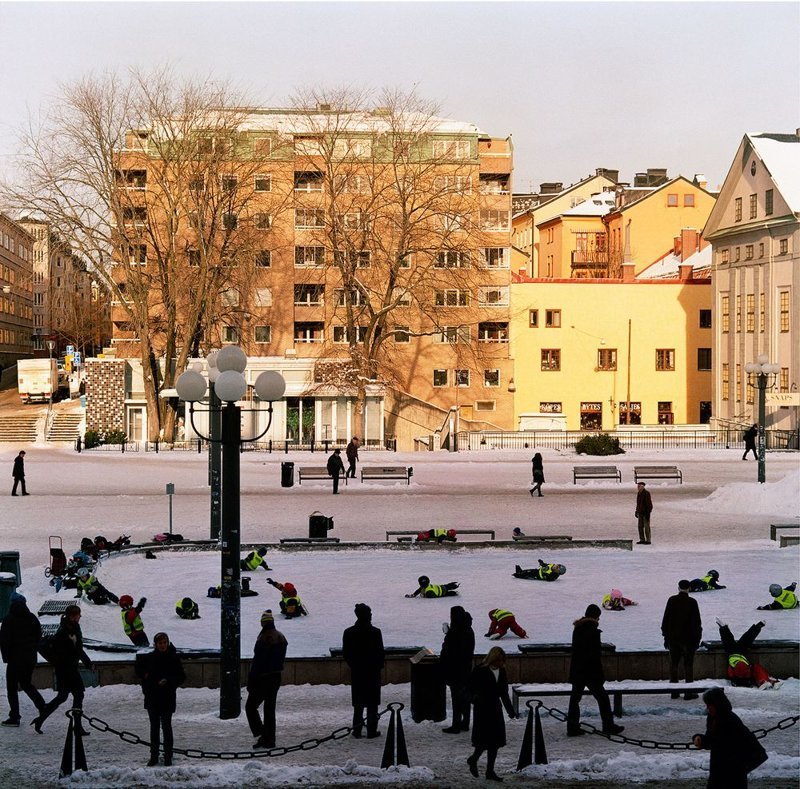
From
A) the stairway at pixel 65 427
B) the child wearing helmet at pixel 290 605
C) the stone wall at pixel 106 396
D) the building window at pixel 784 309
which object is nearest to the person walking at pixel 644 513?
the child wearing helmet at pixel 290 605

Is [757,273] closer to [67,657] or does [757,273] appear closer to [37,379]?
[37,379]

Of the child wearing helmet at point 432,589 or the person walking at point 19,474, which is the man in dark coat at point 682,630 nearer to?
the child wearing helmet at point 432,589

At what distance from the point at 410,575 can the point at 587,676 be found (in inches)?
375

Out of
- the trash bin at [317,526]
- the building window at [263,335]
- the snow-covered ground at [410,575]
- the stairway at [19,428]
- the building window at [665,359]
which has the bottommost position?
the snow-covered ground at [410,575]

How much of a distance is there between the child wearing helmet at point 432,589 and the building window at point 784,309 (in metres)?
45.9

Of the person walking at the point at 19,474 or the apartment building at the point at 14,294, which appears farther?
the apartment building at the point at 14,294

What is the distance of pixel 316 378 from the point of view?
55.3 metres

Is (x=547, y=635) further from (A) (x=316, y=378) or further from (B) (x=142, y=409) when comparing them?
(B) (x=142, y=409)

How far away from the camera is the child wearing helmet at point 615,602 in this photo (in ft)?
59.4

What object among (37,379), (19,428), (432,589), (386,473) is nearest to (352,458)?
(386,473)

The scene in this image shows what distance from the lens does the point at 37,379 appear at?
66188 mm

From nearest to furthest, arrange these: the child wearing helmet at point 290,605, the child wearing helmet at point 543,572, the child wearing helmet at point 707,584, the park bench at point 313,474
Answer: the child wearing helmet at point 290,605, the child wearing helmet at point 707,584, the child wearing helmet at point 543,572, the park bench at point 313,474

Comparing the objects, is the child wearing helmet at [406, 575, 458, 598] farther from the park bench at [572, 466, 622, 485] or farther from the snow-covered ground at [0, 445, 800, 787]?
the park bench at [572, 466, 622, 485]

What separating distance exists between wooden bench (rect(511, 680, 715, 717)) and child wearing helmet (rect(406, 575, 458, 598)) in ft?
18.1
